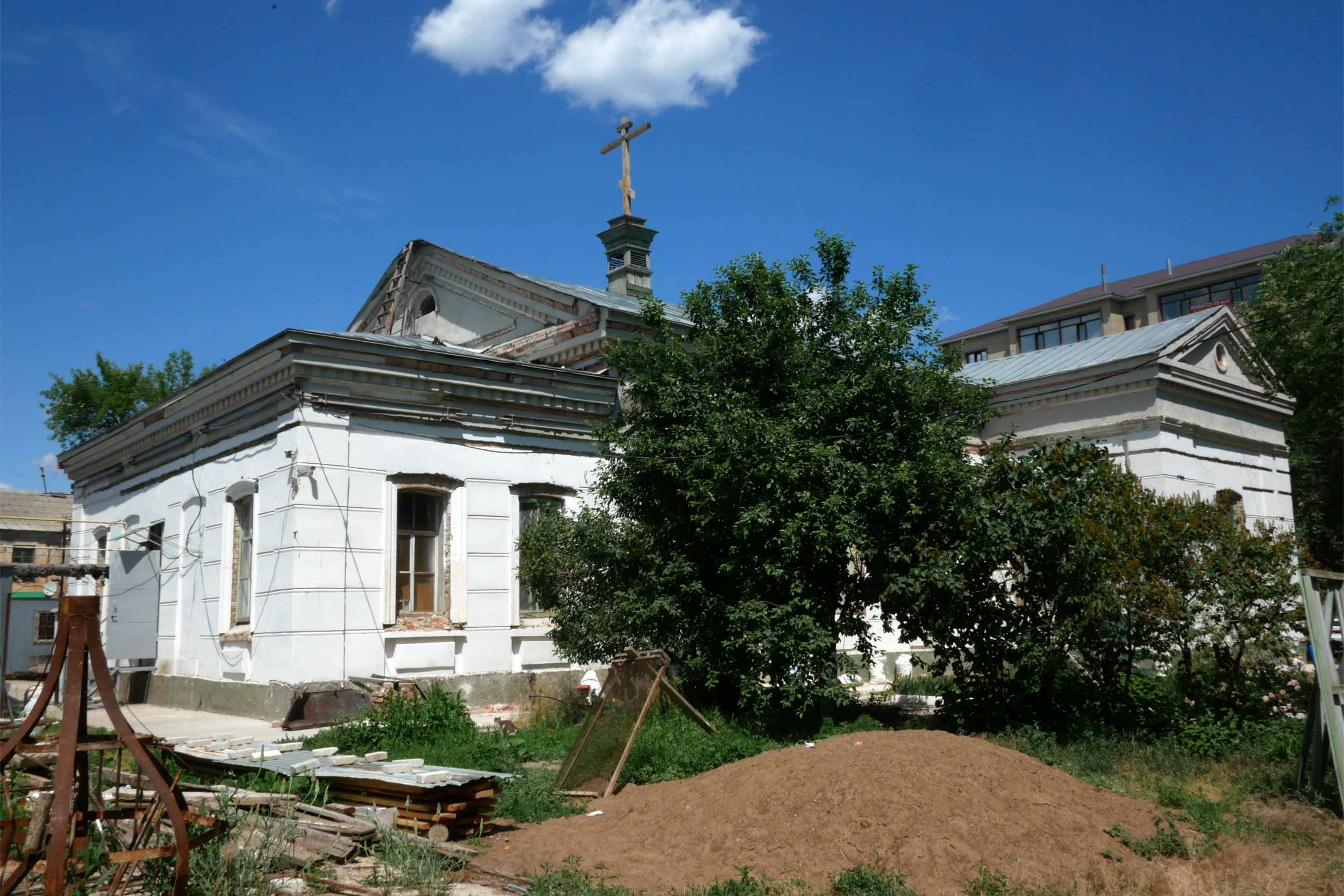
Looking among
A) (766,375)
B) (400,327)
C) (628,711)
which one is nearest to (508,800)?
(628,711)

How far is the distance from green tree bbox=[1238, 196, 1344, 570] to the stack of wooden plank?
2807cm

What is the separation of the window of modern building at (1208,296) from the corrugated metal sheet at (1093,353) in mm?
26514

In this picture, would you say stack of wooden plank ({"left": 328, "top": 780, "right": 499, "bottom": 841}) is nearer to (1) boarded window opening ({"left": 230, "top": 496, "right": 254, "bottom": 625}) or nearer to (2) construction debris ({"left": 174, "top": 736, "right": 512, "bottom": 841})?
(2) construction debris ({"left": 174, "top": 736, "right": 512, "bottom": 841})

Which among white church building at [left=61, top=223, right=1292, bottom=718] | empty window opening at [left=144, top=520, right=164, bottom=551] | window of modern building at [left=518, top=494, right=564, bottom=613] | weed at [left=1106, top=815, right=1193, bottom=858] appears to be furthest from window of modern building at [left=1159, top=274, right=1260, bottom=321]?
weed at [left=1106, top=815, right=1193, bottom=858]

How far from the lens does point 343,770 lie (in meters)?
8.76

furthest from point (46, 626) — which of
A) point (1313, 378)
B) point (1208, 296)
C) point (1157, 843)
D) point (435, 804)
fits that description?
point (1208, 296)

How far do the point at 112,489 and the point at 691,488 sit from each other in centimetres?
1530

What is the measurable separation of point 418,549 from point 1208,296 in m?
A: 46.1

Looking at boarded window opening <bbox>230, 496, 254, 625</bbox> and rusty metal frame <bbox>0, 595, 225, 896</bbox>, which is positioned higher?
boarded window opening <bbox>230, 496, 254, 625</bbox>

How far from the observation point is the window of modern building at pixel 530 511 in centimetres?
1706

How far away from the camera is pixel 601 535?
13773mm

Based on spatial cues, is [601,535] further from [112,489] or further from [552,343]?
[112,489]

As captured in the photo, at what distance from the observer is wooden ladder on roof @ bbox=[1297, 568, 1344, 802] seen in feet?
28.5

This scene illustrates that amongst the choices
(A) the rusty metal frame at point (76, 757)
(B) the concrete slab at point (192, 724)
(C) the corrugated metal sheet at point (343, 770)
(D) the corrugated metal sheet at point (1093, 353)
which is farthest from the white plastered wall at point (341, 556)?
(D) the corrugated metal sheet at point (1093, 353)
